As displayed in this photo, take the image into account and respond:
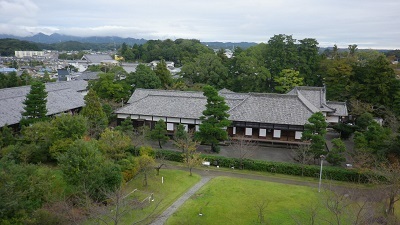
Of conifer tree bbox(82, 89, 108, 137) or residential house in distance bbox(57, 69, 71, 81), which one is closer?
conifer tree bbox(82, 89, 108, 137)

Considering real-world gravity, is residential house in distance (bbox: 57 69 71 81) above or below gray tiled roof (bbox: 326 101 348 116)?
above

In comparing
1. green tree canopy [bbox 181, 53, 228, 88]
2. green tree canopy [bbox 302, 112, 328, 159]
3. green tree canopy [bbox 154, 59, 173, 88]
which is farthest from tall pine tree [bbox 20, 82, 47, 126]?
green tree canopy [bbox 181, 53, 228, 88]

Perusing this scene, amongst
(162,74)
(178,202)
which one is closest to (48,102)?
(162,74)

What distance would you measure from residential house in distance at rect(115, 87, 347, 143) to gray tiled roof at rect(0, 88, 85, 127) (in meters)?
6.72

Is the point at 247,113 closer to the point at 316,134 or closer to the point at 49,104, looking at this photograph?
the point at 316,134

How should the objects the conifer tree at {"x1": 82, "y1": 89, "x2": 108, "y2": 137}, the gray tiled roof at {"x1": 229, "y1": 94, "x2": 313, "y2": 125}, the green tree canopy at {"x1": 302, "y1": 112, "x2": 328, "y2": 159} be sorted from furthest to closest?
1. the gray tiled roof at {"x1": 229, "y1": 94, "x2": 313, "y2": 125}
2. the conifer tree at {"x1": 82, "y1": 89, "x2": 108, "y2": 137}
3. the green tree canopy at {"x1": 302, "y1": 112, "x2": 328, "y2": 159}

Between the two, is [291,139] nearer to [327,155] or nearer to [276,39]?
[327,155]

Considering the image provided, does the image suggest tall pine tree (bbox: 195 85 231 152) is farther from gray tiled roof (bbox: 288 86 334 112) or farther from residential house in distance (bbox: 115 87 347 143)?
gray tiled roof (bbox: 288 86 334 112)

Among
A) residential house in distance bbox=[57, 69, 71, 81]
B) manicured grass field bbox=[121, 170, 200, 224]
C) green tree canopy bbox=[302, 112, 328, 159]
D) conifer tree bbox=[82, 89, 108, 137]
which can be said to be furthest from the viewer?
residential house in distance bbox=[57, 69, 71, 81]

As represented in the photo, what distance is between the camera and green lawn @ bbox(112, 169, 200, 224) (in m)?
15.8

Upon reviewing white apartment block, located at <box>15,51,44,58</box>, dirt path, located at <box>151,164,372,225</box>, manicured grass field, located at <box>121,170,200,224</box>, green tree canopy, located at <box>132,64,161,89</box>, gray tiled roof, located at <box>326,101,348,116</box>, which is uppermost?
white apartment block, located at <box>15,51,44,58</box>

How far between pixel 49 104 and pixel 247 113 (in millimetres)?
19248

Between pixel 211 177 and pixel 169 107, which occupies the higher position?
pixel 169 107

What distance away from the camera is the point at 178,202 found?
1731 centimetres
